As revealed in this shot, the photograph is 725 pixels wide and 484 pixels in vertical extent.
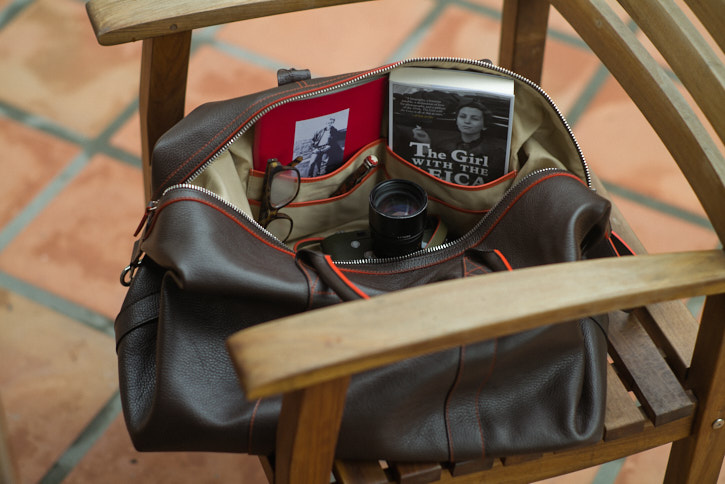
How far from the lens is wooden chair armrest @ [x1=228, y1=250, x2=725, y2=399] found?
2.33 feet

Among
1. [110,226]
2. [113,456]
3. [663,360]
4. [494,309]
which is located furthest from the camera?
[110,226]

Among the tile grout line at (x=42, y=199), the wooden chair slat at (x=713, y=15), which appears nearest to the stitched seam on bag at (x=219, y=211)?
the wooden chair slat at (x=713, y=15)

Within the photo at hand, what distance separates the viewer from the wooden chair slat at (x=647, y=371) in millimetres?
983

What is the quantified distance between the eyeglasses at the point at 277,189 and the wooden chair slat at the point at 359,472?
31 centimetres

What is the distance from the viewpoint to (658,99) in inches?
37.1

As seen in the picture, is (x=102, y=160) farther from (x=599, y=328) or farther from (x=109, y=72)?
(x=599, y=328)

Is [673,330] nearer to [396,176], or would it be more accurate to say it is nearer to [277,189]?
[396,176]

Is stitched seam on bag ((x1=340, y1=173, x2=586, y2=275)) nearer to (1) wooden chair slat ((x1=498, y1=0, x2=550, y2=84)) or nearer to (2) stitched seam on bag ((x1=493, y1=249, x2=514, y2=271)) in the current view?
(2) stitched seam on bag ((x1=493, y1=249, x2=514, y2=271))

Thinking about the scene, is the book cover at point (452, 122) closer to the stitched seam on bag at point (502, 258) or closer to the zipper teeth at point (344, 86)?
the zipper teeth at point (344, 86)

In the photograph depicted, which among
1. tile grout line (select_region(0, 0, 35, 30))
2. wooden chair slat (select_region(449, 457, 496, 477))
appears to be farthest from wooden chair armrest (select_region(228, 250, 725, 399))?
tile grout line (select_region(0, 0, 35, 30))

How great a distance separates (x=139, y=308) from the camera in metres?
Answer: 0.99

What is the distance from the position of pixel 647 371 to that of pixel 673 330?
0.20 ft

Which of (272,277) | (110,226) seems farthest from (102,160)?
(272,277)

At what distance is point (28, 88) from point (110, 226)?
1.35 ft
